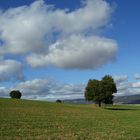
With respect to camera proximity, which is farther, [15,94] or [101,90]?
[15,94]

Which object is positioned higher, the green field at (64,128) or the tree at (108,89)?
the tree at (108,89)

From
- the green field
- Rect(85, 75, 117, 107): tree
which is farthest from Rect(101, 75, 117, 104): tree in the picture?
the green field

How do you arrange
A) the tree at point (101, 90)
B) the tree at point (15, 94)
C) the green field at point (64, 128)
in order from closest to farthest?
the green field at point (64, 128) < the tree at point (101, 90) < the tree at point (15, 94)

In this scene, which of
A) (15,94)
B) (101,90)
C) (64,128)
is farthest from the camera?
(15,94)

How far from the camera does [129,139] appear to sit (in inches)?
1051

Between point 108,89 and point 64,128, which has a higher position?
point 108,89

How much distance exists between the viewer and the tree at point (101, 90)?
12625 centimetres

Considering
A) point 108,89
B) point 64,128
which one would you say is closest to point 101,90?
point 108,89

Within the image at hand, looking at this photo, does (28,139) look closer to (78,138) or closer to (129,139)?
(78,138)

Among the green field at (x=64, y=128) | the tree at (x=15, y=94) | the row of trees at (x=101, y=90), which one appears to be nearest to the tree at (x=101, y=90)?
the row of trees at (x=101, y=90)

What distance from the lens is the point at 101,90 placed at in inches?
4956

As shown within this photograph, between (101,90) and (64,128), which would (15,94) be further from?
(64,128)

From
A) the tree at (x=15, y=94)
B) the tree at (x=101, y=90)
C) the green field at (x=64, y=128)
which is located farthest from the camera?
the tree at (x=15, y=94)

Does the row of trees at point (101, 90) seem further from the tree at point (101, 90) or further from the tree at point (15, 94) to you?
the tree at point (15, 94)
